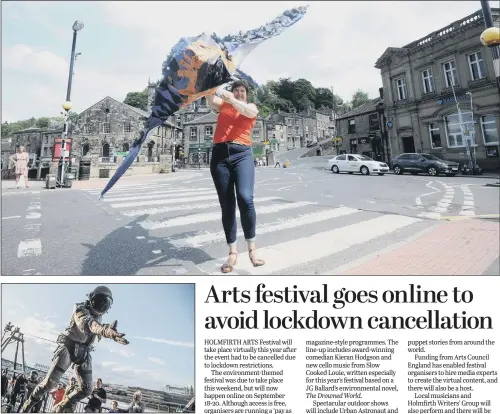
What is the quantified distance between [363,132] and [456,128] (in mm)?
Result: 8210

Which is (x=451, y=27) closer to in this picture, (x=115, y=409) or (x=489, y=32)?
(x=489, y=32)

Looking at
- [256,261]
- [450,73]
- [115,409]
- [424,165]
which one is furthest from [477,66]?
[115,409]

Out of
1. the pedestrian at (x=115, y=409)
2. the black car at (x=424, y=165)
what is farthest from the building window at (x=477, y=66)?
the pedestrian at (x=115, y=409)

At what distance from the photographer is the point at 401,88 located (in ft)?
38.0

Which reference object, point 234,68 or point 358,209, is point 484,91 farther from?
point 234,68

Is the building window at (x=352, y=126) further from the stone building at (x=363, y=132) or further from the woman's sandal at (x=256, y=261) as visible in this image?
the woman's sandal at (x=256, y=261)

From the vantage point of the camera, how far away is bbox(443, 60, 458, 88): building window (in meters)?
9.24

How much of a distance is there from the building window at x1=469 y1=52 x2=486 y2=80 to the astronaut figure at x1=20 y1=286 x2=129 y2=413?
11.1 meters

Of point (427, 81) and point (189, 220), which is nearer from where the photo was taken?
point (189, 220)

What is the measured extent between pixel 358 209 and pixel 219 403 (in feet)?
9.52

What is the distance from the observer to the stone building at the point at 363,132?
14984 millimetres

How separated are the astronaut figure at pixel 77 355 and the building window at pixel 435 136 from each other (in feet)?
34.9

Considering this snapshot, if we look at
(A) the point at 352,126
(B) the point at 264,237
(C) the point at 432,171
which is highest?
(A) the point at 352,126

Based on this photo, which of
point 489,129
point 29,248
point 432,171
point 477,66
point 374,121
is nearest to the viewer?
point 29,248
